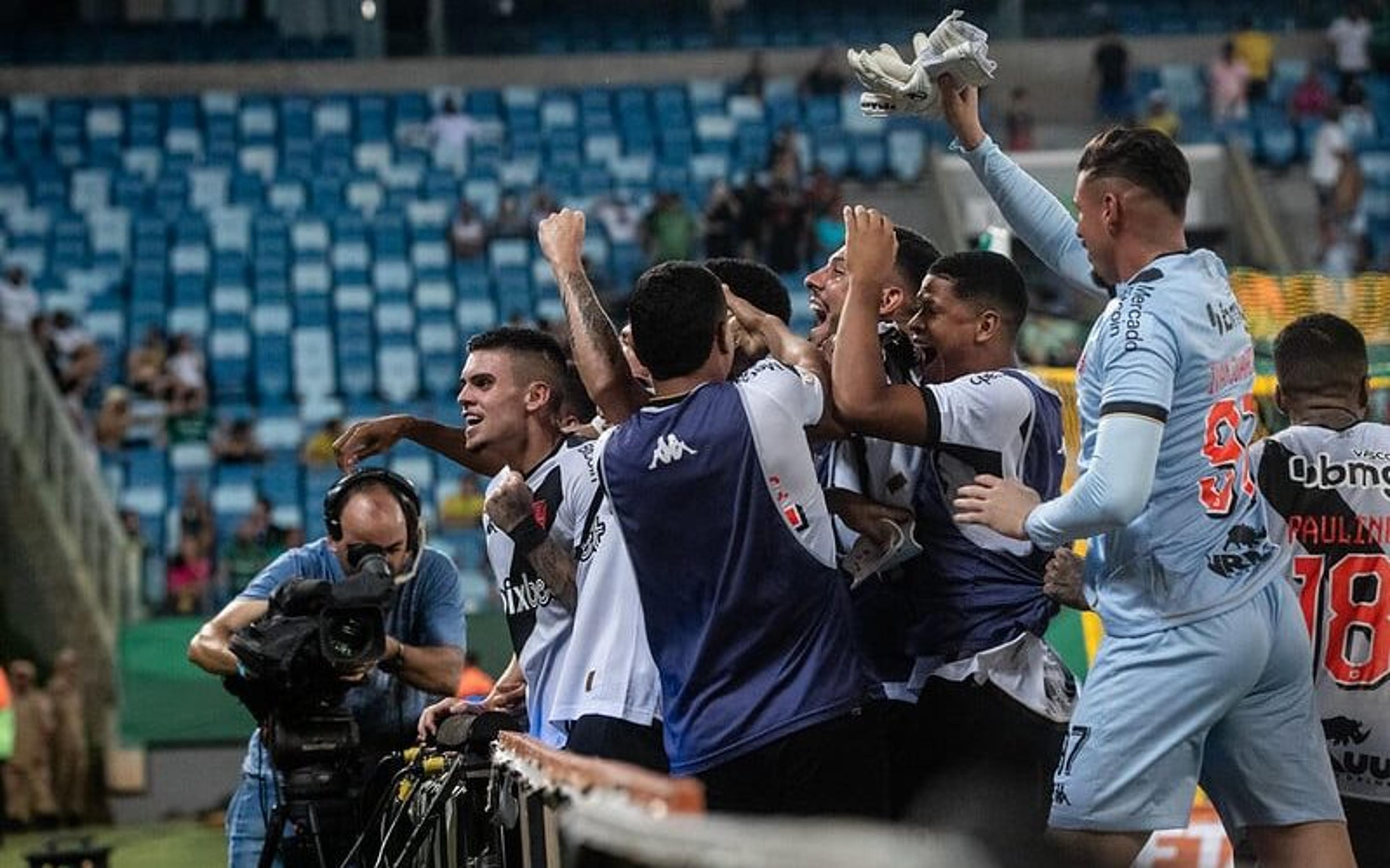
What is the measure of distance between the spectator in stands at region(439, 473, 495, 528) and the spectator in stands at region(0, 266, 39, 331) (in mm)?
4238

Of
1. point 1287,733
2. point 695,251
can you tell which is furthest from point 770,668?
point 695,251

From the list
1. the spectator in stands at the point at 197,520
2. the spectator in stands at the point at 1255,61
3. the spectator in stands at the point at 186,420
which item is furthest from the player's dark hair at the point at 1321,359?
the spectator in stands at the point at 1255,61

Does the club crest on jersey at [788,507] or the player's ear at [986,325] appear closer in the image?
Result: the club crest on jersey at [788,507]

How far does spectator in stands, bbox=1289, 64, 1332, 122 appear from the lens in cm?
2616

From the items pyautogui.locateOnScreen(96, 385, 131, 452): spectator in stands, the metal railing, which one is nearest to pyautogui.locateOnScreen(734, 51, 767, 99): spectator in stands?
pyautogui.locateOnScreen(96, 385, 131, 452): spectator in stands

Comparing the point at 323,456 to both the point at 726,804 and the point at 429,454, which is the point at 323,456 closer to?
the point at 429,454

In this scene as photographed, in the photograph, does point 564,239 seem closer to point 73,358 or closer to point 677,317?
point 677,317

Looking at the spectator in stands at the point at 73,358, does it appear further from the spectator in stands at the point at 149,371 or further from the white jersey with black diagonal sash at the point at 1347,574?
the white jersey with black diagonal sash at the point at 1347,574

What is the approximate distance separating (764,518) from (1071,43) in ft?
74.1

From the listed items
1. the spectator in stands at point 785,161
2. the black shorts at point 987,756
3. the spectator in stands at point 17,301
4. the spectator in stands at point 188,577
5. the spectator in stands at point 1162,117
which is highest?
the spectator in stands at point 1162,117

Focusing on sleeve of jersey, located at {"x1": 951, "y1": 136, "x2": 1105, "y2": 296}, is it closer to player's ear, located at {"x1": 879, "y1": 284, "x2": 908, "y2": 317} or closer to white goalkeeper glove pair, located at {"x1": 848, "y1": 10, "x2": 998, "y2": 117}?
white goalkeeper glove pair, located at {"x1": 848, "y1": 10, "x2": 998, "y2": 117}

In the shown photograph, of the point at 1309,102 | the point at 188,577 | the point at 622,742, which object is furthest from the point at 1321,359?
the point at 1309,102

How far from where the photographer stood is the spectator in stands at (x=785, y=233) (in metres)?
22.8

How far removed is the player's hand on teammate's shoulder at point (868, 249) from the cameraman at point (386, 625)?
2425 millimetres
